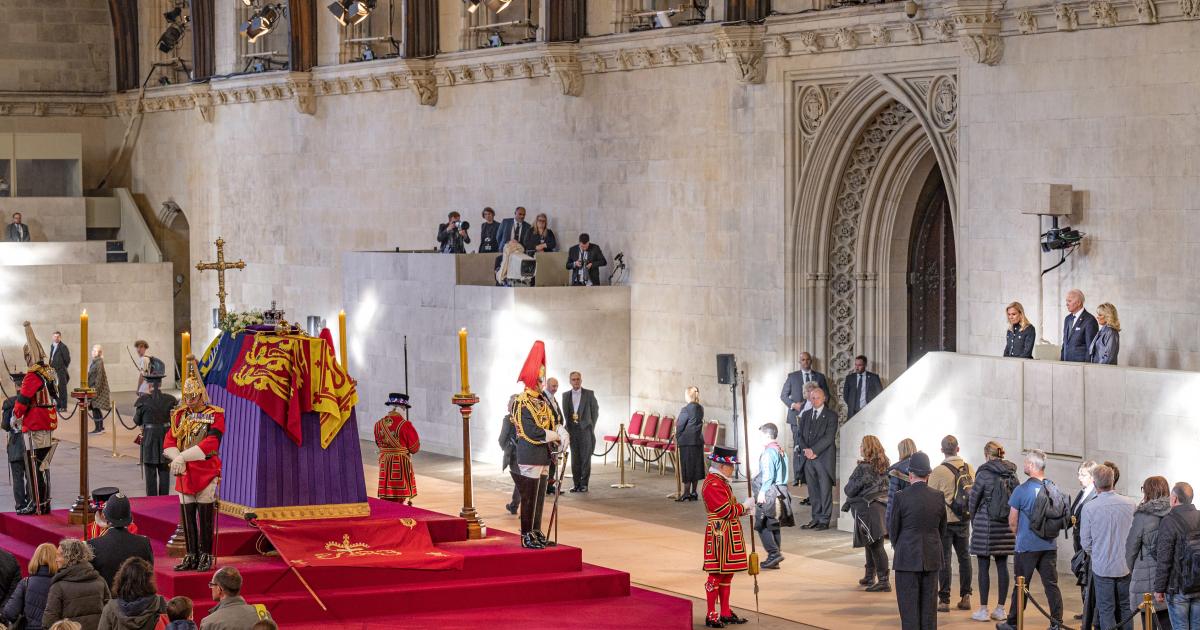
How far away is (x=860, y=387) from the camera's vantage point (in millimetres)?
18906

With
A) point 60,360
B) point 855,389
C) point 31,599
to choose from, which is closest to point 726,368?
point 855,389

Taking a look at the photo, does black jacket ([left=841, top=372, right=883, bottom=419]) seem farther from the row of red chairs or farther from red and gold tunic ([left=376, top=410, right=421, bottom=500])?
red and gold tunic ([left=376, top=410, right=421, bottom=500])

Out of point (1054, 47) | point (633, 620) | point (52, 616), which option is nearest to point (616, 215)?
point (1054, 47)

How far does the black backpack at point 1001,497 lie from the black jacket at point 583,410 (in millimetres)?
7303

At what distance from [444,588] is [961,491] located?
407cm

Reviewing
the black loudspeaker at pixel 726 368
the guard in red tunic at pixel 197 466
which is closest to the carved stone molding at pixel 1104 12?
the black loudspeaker at pixel 726 368

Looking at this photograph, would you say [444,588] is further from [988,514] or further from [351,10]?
[351,10]

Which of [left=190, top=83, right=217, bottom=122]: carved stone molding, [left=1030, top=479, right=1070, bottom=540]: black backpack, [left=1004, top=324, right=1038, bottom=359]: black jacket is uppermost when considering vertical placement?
[left=190, top=83, right=217, bottom=122]: carved stone molding

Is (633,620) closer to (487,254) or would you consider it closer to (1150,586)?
(1150,586)

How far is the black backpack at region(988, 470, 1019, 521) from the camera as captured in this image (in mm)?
13023

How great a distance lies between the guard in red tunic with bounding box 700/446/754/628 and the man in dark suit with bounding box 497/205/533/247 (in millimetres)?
10172

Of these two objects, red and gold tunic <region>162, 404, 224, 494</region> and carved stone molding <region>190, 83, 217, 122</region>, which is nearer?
red and gold tunic <region>162, 404, 224, 494</region>

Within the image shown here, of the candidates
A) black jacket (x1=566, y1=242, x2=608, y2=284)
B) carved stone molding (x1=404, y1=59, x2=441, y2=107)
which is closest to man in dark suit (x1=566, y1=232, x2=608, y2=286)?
black jacket (x1=566, y1=242, x2=608, y2=284)

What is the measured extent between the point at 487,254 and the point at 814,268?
4931mm
